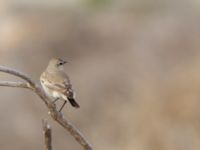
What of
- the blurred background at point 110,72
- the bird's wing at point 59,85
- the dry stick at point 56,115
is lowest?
the dry stick at point 56,115

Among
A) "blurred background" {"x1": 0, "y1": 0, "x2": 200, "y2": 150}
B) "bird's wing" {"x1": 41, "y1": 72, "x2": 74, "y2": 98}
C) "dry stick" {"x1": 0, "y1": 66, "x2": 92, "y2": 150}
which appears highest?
"blurred background" {"x1": 0, "y1": 0, "x2": 200, "y2": 150}

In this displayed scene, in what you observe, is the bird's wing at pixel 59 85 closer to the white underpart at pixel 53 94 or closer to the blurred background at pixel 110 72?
the white underpart at pixel 53 94

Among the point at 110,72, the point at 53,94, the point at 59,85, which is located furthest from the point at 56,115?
the point at 110,72

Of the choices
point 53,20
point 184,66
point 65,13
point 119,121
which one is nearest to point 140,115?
point 119,121

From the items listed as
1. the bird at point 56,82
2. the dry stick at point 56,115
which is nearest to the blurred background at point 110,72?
the bird at point 56,82

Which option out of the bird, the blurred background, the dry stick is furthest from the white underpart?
the blurred background

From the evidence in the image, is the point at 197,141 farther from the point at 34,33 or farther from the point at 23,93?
the point at 34,33

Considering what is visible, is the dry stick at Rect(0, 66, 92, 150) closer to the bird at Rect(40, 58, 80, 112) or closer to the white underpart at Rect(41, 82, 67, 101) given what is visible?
the bird at Rect(40, 58, 80, 112)
